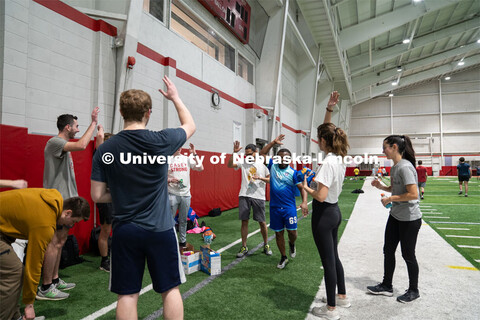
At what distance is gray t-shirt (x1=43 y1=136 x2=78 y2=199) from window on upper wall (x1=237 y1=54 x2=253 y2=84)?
30.9 ft

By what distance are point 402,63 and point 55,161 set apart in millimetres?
30175

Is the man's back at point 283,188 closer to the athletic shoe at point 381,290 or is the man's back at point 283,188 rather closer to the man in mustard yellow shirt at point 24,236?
the athletic shoe at point 381,290

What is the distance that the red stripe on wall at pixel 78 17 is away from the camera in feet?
15.6

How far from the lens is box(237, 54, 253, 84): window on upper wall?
39.3ft

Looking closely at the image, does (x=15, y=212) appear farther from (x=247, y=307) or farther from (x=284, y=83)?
(x=284, y=83)

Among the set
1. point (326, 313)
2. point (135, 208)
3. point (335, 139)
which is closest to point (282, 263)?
point (326, 313)

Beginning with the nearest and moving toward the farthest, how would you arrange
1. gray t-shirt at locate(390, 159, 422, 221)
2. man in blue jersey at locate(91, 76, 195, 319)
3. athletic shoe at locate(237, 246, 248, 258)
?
man in blue jersey at locate(91, 76, 195, 319) → gray t-shirt at locate(390, 159, 422, 221) → athletic shoe at locate(237, 246, 248, 258)

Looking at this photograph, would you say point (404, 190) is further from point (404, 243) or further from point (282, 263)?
point (282, 263)

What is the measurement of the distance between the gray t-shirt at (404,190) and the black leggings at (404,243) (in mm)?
69

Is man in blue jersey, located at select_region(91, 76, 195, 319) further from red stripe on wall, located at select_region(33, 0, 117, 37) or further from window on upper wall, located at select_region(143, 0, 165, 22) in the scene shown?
window on upper wall, located at select_region(143, 0, 165, 22)

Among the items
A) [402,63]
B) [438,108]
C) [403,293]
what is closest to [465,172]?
[403,293]

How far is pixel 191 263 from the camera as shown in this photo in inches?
157

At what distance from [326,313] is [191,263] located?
77.6 inches

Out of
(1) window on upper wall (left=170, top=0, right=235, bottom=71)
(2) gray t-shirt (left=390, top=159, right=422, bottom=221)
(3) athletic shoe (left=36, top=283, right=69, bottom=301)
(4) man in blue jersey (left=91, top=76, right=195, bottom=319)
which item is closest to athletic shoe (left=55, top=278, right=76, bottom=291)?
(3) athletic shoe (left=36, top=283, right=69, bottom=301)
